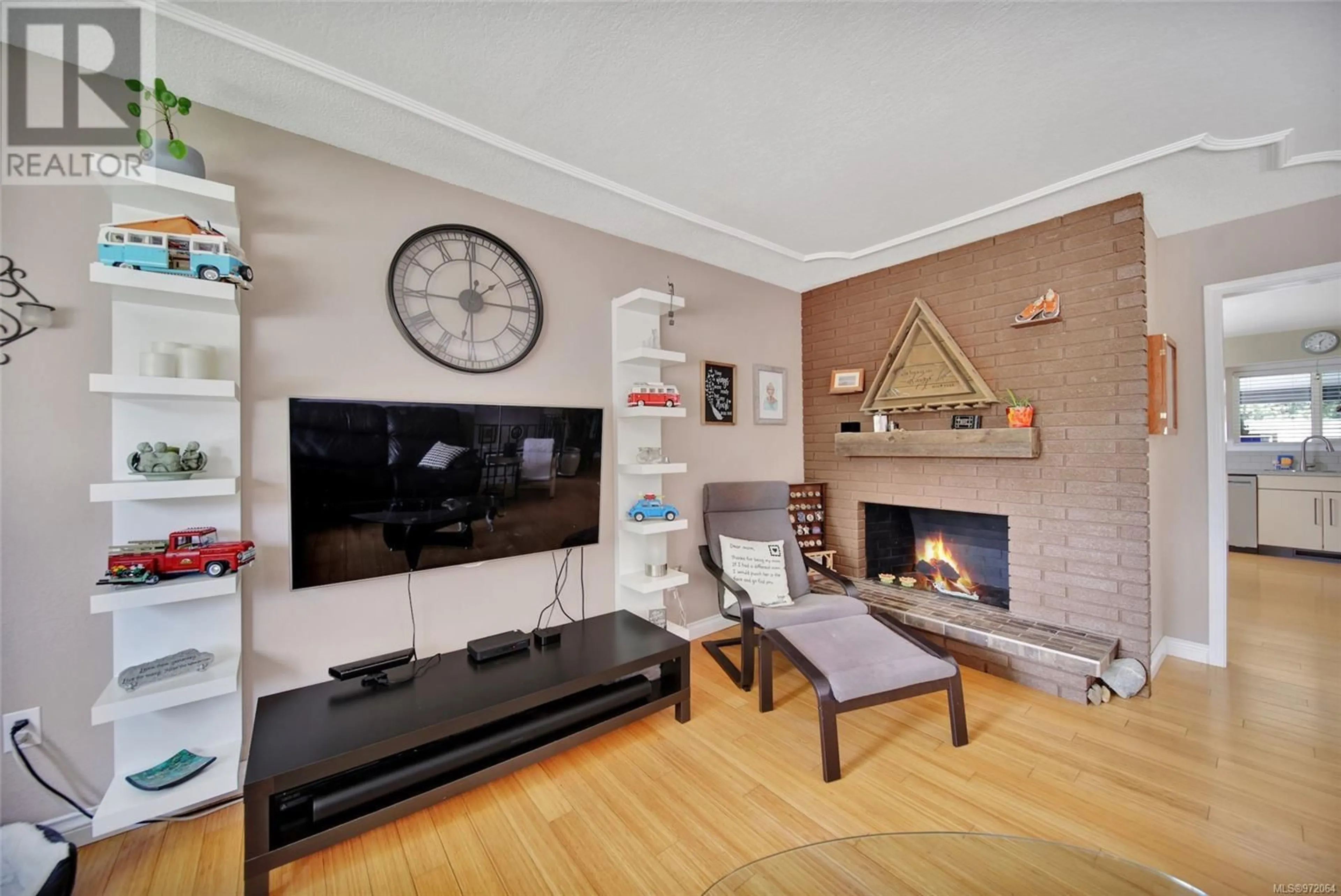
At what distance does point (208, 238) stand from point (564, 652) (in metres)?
1.98

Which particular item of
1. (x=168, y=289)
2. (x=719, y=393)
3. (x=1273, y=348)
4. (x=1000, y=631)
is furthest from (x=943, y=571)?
(x=1273, y=348)

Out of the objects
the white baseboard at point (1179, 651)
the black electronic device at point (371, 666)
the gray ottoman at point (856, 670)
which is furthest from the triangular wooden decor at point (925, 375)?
the black electronic device at point (371, 666)

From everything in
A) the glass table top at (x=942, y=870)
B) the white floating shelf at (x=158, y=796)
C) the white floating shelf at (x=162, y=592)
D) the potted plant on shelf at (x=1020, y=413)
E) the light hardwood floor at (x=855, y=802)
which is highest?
the potted plant on shelf at (x=1020, y=413)

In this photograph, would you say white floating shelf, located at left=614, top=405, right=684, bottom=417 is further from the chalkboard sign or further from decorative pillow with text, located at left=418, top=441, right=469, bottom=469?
decorative pillow with text, located at left=418, top=441, right=469, bottom=469

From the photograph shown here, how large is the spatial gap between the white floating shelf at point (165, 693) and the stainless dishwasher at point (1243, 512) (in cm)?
831

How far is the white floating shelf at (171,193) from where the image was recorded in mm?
1504

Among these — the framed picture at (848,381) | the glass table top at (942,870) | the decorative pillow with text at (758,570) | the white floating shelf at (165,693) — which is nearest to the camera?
the glass table top at (942,870)

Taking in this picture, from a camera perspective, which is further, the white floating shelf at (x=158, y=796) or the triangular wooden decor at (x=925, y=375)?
the triangular wooden decor at (x=925, y=375)

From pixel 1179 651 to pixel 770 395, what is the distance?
2.84 m

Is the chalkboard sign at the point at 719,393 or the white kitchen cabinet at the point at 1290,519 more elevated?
the chalkboard sign at the point at 719,393

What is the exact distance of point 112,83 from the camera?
64.4 inches

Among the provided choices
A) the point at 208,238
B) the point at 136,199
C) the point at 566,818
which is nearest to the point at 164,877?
the point at 566,818

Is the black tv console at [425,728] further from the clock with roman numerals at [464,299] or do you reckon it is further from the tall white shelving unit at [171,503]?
the clock with roman numerals at [464,299]

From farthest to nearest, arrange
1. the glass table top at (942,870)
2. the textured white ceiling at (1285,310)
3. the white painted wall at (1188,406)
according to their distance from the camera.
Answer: the textured white ceiling at (1285,310), the white painted wall at (1188,406), the glass table top at (942,870)
